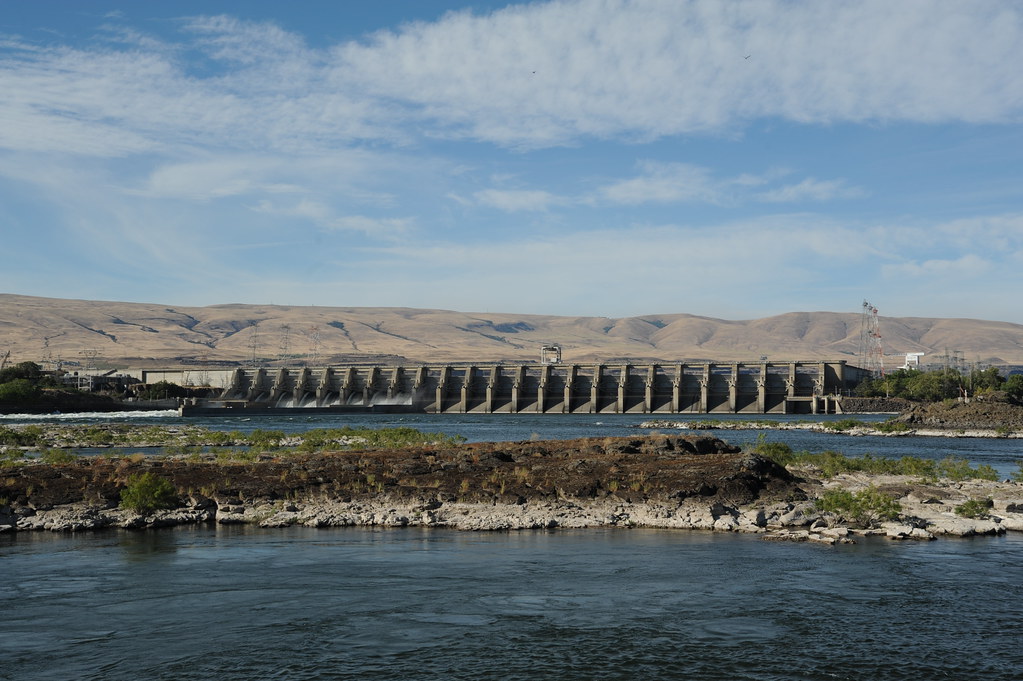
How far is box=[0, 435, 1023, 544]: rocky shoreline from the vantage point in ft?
96.9

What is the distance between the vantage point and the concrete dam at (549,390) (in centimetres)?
14538

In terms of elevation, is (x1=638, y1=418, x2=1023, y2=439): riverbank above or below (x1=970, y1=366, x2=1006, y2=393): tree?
below

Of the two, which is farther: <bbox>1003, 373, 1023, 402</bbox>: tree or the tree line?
the tree line

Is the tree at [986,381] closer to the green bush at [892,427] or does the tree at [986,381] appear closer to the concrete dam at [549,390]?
the concrete dam at [549,390]

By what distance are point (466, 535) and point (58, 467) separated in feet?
55.5

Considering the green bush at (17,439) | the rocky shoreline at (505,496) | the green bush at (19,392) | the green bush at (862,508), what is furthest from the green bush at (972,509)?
the green bush at (19,392)

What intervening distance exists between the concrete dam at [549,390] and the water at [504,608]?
117627 mm

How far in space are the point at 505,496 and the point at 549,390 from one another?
12057 centimetres

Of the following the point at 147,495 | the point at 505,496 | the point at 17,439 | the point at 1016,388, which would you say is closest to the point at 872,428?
the point at 1016,388

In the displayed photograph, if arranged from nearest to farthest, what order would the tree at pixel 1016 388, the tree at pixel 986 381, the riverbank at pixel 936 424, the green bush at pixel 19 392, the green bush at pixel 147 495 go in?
the green bush at pixel 147 495 → the riverbank at pixel 936 424 → the green bush at pixel 19 392 → the tree at pixel 1016 388 → the tree at pixel 986 381

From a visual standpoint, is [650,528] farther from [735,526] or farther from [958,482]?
[958,482]

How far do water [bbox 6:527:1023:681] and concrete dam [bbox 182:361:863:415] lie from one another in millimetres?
117627

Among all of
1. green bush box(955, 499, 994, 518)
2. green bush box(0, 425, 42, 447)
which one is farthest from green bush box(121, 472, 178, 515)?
green bush box(0, 425, 42, 447)

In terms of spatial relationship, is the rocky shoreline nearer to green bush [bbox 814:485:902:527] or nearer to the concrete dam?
green bush [bbox 814:485:902:527]
